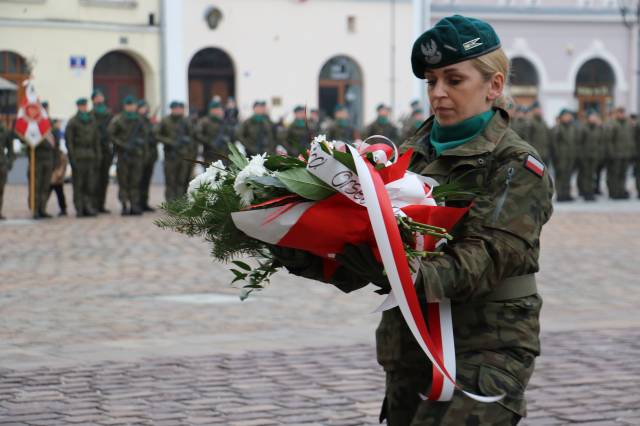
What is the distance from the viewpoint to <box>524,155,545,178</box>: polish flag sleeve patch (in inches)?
138

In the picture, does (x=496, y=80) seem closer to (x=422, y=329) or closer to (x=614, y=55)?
(x=422, y=329)

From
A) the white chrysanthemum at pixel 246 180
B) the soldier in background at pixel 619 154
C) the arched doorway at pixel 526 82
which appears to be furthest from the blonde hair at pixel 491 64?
the arched doorway at pixel 526 82

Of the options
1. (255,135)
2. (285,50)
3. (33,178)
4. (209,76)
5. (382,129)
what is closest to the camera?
(33,178)

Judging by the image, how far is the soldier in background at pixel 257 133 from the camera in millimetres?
26234

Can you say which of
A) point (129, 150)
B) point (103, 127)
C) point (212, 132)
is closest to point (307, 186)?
point (129, 150)

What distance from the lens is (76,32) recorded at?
38000 mm

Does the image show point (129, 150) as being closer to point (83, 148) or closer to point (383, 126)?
point (83, 148)

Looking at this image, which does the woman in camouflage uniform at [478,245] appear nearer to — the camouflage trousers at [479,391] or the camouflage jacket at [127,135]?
the camouflage trousers at [479,391]

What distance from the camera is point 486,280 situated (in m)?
3.43

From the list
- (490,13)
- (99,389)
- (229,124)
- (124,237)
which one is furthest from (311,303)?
(490,13)

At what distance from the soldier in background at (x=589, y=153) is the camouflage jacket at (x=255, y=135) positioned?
6.74m

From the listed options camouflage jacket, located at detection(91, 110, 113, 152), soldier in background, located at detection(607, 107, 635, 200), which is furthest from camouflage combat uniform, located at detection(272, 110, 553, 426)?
soldier in background, located at detection(607, 107, 635, 200)

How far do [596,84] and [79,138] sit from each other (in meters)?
29.0

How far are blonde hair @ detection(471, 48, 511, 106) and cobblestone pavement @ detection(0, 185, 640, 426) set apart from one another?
3093 millimetres
